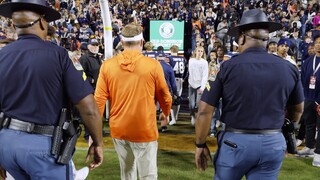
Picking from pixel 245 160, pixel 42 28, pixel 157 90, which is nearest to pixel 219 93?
pixel 245 160

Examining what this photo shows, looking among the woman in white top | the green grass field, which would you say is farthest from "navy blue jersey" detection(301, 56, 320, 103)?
the woman in white top

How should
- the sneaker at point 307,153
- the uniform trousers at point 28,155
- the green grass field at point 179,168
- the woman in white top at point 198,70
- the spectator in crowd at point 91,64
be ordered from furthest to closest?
1. the woman in white top at point 198,70
2. the spectator in crowd at point 91,64
3. the sneaker at point 307,153
4. the green grass field at point 179,168
5. the uniform trousers at point 28,155

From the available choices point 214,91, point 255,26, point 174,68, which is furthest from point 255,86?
point 174,68

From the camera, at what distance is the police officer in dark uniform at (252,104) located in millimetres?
2943

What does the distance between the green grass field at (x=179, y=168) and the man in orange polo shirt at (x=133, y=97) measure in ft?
5.46

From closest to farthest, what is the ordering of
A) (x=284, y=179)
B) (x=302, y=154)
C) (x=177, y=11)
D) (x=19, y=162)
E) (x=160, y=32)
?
(x=19, y=162)
(x=284, y=179)
(x=302, y=154)
(x=160, y=32)
(x=177, y=11)

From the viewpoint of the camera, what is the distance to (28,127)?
2.55 metres

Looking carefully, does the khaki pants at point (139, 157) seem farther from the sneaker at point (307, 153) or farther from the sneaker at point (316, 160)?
the sneaker at point (307, 153)

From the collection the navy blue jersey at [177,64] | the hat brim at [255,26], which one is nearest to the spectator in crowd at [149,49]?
the navy blue jersey at [177,64]

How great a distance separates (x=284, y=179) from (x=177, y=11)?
57.4ft

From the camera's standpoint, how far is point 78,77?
106 inches

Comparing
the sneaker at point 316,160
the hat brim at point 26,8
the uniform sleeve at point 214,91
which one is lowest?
the sneaker at point 316,160

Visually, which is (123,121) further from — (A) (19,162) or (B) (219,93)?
(A) (19,162)

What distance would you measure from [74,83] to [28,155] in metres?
0.53
